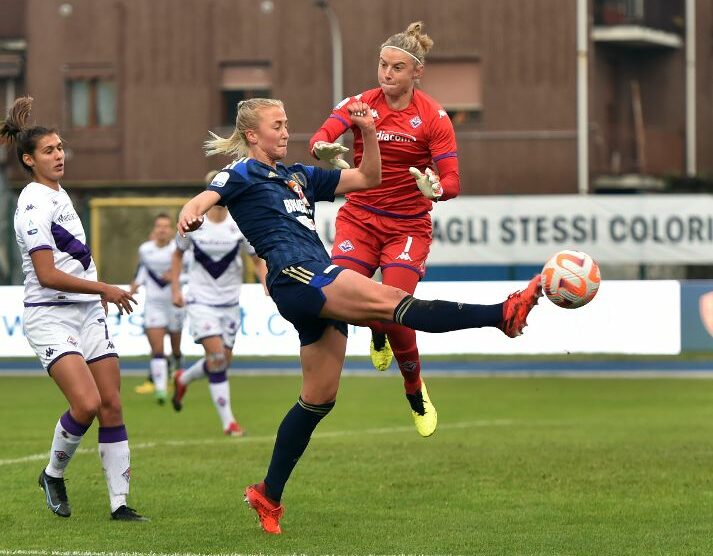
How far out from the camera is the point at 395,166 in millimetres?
9773

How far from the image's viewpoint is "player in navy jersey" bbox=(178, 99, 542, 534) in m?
7.53

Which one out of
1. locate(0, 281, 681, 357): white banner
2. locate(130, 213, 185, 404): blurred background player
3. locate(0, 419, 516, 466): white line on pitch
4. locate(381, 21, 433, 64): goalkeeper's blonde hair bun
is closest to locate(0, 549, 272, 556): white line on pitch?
locate(381, 21, 433, 64): goalkeeper's blonde hair bun

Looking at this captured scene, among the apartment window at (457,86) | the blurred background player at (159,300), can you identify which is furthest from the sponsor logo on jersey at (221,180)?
the apartment window at (457,86)

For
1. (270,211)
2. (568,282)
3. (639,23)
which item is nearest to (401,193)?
(270,211)

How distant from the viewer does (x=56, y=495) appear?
29.4 feet

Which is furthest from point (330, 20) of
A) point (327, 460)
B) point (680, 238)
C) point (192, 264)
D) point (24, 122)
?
point (24, 122)

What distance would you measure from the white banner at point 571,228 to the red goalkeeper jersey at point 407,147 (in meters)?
15.6

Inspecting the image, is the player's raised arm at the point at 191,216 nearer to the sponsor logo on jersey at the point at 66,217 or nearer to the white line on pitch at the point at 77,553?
the sponsor logo on jersey at the point at 66,217

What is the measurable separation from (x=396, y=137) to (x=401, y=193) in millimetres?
424

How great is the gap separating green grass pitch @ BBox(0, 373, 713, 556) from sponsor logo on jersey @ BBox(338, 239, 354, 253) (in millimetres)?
1605

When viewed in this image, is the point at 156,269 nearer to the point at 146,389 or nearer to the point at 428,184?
the point at 146,389

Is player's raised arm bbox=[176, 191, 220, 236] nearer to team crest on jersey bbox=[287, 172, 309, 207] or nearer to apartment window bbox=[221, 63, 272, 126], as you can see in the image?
team crest on jersey bbox=[287, 172, 309, 207]

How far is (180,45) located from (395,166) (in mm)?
28692

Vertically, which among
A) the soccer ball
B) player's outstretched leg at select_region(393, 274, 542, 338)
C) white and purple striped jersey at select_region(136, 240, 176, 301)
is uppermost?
the soccer ball
